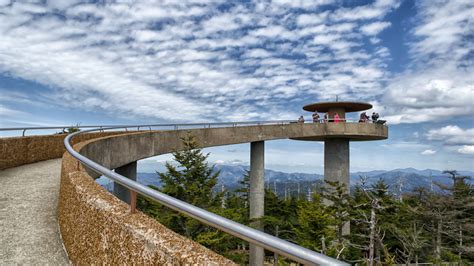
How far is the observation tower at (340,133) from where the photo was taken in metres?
29.1

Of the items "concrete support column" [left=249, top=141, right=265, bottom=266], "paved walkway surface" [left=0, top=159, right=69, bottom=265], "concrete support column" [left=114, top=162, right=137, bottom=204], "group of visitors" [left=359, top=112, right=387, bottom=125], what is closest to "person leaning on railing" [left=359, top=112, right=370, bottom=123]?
"group of visitors" [left=359, top=112, right=387, bottom=125]

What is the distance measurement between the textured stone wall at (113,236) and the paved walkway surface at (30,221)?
0.31m

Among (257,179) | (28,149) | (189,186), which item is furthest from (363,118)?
(28,149)

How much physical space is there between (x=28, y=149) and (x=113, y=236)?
12681mm

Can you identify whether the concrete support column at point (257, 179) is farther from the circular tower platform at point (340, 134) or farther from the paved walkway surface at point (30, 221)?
the paved walkway surface at point (30, 221)

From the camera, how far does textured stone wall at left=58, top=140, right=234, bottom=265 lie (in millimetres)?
2848

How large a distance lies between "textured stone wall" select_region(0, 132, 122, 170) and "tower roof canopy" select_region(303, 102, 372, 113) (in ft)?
71.2

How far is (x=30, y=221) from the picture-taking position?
6.71m

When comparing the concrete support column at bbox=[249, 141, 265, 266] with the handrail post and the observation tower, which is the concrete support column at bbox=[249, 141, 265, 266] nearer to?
the observation tower

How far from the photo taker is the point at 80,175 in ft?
19.4

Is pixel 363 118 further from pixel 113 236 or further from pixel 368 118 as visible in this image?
pixel 113 236

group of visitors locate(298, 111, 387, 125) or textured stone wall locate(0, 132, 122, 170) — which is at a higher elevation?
group of visitors locate(298, 111, 387, 125)

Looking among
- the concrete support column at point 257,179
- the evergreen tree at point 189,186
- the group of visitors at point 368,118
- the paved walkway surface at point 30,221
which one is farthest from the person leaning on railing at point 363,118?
the paved walkway surface at point 30,221

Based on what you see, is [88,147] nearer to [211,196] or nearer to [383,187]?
[211,196]
